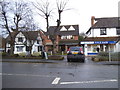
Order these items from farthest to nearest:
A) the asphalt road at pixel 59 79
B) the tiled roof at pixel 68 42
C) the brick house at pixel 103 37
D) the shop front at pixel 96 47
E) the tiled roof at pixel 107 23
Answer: the tiled roof at pixel 68 42, the tiled roof at pixel 107 23, the shop front at pixel 96 47, the brick house at pixel 103 37, the asphalt road at pixel 59 79

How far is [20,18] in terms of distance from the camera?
2577 centimetres

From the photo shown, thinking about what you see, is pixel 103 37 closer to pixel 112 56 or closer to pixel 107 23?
pixel 107 23

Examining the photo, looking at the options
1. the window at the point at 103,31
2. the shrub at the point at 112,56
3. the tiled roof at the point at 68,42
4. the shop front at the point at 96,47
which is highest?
the window at the point at 103,31

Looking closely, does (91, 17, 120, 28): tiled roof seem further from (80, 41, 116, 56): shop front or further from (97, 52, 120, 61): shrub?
(97, 52, 120, 61): shrub

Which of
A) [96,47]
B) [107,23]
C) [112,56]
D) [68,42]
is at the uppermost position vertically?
[107,23]

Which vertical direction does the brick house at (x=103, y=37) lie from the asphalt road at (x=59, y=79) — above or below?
above

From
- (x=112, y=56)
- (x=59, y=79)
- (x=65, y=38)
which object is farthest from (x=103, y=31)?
(x=59, y=79)

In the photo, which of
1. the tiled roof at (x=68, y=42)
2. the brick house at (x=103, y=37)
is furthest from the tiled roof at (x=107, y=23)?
the tiled roof at (x=68, y=42)

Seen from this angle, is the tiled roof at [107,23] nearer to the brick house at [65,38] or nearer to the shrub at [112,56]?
the brick house at [65,38]

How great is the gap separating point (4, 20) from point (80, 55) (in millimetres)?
13940

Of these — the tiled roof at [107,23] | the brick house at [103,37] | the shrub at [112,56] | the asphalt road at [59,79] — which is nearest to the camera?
the asphalt road at [59,79]

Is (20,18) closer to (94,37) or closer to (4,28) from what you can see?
(4,28)

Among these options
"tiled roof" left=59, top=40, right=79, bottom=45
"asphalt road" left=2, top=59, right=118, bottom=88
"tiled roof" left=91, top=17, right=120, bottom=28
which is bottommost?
"asphalt road" left=2, top=59, right=118, bottom=88

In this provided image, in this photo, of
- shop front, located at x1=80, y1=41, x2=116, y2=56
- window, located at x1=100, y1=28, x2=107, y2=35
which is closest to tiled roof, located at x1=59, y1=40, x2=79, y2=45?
window, located at x1=100, y1=28, x2=107, y2=35
